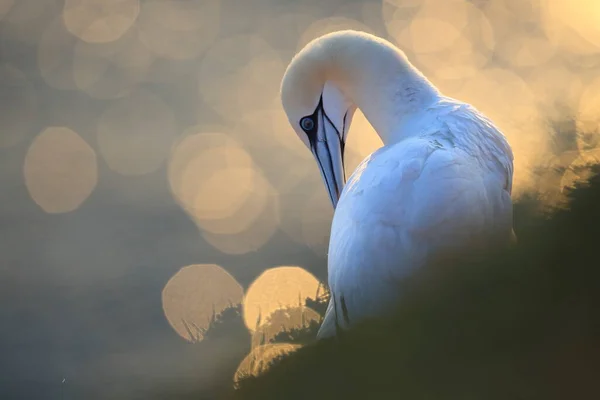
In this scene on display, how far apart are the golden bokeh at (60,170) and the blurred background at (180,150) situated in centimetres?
5

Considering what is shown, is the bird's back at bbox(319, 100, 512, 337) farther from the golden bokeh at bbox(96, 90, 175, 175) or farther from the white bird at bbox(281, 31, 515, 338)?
the golden bokeh at bbox(96, 90, 175, 175)

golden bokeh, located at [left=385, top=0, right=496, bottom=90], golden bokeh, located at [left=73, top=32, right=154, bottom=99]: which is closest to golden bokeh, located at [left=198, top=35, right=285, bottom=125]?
golden bokeh, located at [left=73, top=32, right=154, bottom=99]

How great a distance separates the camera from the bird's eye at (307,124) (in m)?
7.51

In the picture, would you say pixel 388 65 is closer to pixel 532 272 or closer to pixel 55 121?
pixel 532 272

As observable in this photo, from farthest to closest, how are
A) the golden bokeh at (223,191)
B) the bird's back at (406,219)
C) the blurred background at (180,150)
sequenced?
the golden bokeh at (223,191) < the blurred background at (180,150) < the bird's back at (406,219)

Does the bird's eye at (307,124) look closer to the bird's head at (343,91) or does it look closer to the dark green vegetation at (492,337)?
the bird's head at (343,91)

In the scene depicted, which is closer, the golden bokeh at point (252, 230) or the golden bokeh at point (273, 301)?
the golden bokeh at point (273, 301)

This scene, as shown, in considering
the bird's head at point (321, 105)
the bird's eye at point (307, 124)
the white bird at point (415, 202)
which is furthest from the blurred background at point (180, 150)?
the bird's eye at point (307, 124)

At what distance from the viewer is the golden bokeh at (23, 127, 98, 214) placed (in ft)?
64.7

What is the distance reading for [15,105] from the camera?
80.0 ft

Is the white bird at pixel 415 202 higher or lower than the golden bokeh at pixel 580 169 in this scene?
higher

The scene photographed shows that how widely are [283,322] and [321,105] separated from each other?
3.07 meters

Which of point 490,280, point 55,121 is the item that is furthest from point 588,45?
point 490,280

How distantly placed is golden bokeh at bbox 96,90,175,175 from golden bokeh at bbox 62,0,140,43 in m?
5.60
